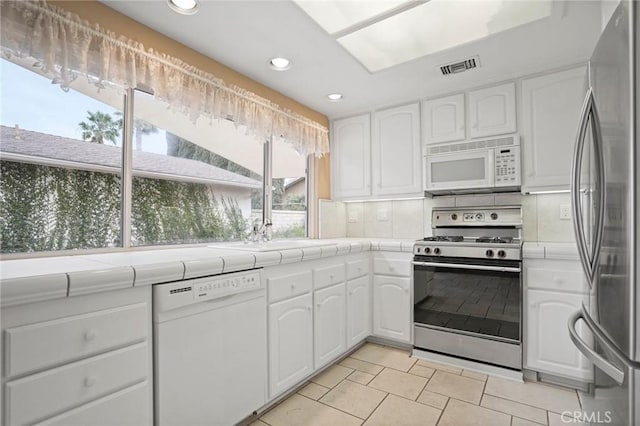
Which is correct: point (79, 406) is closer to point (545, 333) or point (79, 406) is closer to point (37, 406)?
point (37, 406)

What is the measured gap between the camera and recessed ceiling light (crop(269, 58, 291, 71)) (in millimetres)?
2219

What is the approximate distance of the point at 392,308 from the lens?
2656 millimetres

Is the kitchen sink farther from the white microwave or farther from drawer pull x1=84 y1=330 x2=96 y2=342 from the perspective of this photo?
the white microwave

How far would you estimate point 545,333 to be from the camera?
2.09 metres

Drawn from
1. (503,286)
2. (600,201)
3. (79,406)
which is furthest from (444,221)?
(79,406)

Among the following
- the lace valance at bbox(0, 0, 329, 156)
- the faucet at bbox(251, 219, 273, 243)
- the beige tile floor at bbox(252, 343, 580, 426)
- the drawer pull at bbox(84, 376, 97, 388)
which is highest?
the lace valance at bbox(0, 0, 329, 156)

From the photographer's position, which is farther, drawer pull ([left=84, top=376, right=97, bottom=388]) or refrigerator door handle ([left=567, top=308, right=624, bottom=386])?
drawer pull ([left=84, top=376, right=97, bottom=388])

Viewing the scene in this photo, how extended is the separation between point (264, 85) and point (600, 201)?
2.32 metres

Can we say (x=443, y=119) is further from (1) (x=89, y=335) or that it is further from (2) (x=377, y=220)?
(1) (x=89, y=335)

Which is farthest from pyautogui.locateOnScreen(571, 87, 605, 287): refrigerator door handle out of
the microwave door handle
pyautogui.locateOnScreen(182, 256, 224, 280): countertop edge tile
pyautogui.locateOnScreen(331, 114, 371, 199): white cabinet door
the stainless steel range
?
pyautogui.locateOnScreen(331, 114, 371, 199): white cabinet door

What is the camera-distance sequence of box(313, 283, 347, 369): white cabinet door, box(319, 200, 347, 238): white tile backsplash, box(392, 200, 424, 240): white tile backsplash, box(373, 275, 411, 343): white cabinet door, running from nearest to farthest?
1. box(313, 283, 347, 369): white cabinet door
2. box(373, 275, 411, 343): white cabinet door
3. box(392, 200, 424, 240): white tile backsplash
4. box(319, 200, 347, 238): white tile backsplash

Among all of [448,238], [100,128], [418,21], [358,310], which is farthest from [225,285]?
[448,238]

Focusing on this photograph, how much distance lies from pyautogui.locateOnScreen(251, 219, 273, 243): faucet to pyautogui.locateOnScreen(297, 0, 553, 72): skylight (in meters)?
1.40

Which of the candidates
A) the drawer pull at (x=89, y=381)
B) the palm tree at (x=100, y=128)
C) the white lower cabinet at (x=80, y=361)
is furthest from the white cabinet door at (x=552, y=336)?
the palm tree at (x=100, y=128)
